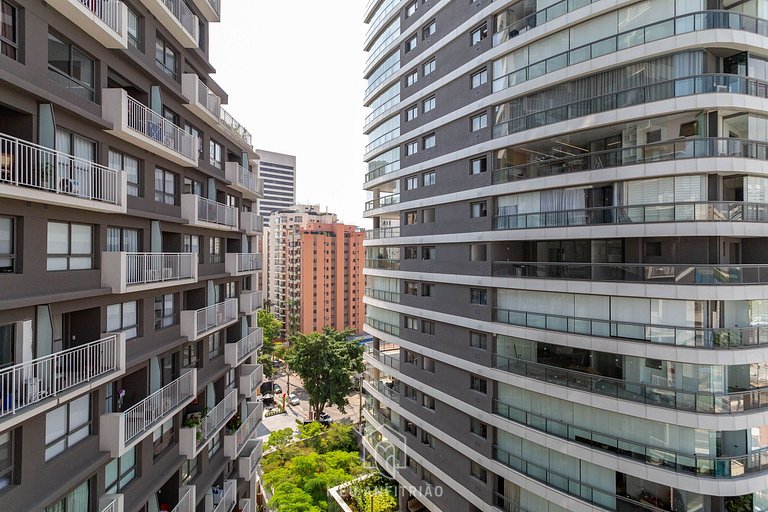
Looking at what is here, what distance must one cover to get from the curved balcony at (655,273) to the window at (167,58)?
15351 millimetres

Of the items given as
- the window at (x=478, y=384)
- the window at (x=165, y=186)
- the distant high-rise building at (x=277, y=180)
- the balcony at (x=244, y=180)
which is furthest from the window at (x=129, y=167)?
the distant high-rise building at (x=277, y=180)

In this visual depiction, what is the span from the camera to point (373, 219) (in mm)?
27484

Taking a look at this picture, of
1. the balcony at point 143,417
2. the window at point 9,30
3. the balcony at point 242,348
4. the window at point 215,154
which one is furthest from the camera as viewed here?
the balcony at point 242,348

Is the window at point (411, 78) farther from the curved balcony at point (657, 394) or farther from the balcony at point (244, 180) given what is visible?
the curved balcony at point (657, 394)

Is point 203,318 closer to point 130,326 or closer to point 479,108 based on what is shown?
point 130,326

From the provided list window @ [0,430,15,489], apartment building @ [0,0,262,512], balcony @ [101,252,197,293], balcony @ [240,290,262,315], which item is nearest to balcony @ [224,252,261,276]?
apartment building @ [0,0,262,512]

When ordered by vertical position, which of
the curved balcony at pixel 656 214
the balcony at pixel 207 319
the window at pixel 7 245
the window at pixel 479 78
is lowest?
the balcony at pixel 207 319

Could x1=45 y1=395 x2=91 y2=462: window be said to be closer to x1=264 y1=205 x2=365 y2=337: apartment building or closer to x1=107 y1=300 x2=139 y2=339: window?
x1=107 y1=300 x2=139 y2=339: window

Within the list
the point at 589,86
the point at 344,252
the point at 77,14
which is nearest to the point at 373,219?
the point at 589,86

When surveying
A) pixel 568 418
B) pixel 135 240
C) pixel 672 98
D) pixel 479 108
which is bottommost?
pixel 568 418

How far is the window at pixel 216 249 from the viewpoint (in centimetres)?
1751

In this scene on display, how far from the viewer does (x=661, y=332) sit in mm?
11609

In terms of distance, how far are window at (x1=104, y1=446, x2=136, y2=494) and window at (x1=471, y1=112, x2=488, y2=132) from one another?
58.4 feet

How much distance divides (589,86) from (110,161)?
15.5 m
